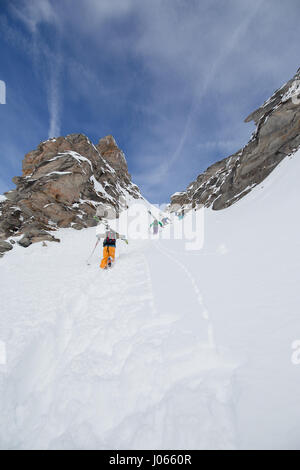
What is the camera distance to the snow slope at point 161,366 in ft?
4.76

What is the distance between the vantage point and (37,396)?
2.14 m

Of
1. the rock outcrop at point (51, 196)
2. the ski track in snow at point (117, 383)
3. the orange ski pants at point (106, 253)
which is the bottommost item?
the ski track in snow at point (117, 383)

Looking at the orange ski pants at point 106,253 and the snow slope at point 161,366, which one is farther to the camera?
the orange ski pants at point 106,253

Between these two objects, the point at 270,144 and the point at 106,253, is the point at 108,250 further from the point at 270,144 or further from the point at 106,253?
the point at 270,144

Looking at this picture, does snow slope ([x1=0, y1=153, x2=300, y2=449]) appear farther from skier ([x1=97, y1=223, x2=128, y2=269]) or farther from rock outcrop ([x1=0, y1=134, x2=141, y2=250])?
rock outcrop ([x1=0, y1=134, x2=141, y2=250])

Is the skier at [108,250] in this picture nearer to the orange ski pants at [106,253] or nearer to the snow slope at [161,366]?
the orange ski pants at [106,253]

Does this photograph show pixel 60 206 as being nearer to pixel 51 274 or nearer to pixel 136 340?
pixel 51 274

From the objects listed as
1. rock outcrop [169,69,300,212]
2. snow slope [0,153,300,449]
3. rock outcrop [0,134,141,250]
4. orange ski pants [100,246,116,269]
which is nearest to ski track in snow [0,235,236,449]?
snow slope [0,153,300,449]

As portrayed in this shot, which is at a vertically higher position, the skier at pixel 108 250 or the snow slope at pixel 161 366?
the skier at pixel 108 250

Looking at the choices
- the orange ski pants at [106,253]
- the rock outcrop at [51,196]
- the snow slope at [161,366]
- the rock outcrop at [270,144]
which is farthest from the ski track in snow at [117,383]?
the rock outcrop at [270,144]

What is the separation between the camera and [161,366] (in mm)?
2033

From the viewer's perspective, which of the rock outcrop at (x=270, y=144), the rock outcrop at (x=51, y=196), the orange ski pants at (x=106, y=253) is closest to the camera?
the orange ski pants at (x=106, y=253)

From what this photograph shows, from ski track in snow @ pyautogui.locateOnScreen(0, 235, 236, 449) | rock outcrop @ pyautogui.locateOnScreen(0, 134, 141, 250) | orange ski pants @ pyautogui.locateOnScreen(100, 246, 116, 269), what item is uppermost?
rock outcrop @ pyautogui.locateOnScreen(0, 134, 141, 250)

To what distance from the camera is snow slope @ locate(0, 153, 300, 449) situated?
1.45m
